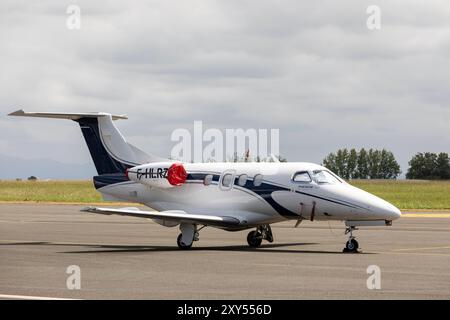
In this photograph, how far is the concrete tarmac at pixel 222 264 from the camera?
58.5 ft

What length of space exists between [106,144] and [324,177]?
9211mm

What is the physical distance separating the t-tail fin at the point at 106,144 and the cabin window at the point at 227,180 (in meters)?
3.70

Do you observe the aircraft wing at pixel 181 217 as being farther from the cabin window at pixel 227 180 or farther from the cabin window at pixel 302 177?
Answer: the cabin window at pixel 302 177

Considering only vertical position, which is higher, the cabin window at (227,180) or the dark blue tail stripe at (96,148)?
the dark blue tail stripe at (96,148)

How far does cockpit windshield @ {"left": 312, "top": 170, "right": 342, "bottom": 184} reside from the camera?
2851 centimetres

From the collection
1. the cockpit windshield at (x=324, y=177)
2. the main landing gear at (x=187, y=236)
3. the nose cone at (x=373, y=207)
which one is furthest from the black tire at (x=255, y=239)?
the nose cone at (x=373, y=207)

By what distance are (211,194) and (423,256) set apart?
25.1 feet

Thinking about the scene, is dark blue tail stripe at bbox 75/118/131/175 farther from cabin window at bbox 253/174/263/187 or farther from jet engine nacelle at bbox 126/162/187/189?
cabin window at bbox 253/174/263/187

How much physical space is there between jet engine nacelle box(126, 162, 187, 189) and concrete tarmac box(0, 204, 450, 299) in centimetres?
220

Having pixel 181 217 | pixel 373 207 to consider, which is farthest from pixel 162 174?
pixel 373 207

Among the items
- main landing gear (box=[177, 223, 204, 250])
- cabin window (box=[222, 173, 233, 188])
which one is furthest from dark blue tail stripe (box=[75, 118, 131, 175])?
main landing gear (box=[177, 223, 204, 250])

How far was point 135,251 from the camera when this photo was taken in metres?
28.6

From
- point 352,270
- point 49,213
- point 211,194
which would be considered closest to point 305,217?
point 211,194

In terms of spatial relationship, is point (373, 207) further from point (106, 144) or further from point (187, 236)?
point (106, 144)
